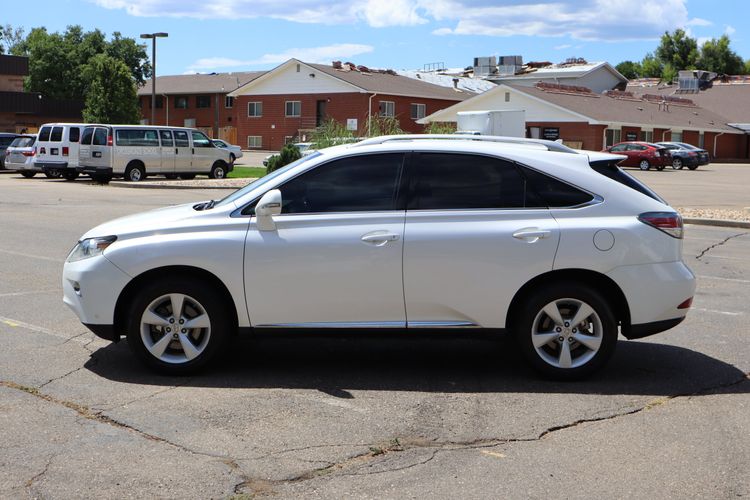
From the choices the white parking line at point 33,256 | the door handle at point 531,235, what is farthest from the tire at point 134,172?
the door handle at point 531,235

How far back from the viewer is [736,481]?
463 cm

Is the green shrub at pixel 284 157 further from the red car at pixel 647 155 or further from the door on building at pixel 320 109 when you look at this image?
the door on building at pixel 320 109

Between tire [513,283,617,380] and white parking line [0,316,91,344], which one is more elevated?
tire [513,283,617,380]

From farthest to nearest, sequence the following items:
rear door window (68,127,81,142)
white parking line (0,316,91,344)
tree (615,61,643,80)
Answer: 1. tree (615,61,643,80)
2. rear door window (68,127,81,142)
3. white parking line (0,316,91,344)

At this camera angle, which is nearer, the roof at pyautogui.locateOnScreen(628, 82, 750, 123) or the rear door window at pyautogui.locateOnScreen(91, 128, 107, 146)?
the rear door window at pyautogui.locateOnScreen(91, 128, 107, 146)

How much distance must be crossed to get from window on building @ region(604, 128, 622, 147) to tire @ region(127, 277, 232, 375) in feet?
184

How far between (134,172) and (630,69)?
120180mm

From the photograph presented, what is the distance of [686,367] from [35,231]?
1194cm

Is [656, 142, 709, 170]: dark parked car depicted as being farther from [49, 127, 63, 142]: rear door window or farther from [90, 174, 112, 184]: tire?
[49, 127, 63, 142]: rear door window

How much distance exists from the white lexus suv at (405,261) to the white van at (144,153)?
24571 mm

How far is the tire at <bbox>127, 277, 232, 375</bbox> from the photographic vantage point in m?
6.31

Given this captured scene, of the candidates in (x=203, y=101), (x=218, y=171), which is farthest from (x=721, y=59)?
(x=218, y=171)

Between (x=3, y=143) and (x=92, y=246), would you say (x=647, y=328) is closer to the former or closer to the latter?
(x=92, y=246)

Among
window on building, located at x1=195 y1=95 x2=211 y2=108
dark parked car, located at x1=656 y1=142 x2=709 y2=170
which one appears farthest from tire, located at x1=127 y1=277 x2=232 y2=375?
window on building, located at x1=195 y1=95 x2=211 y2=108
